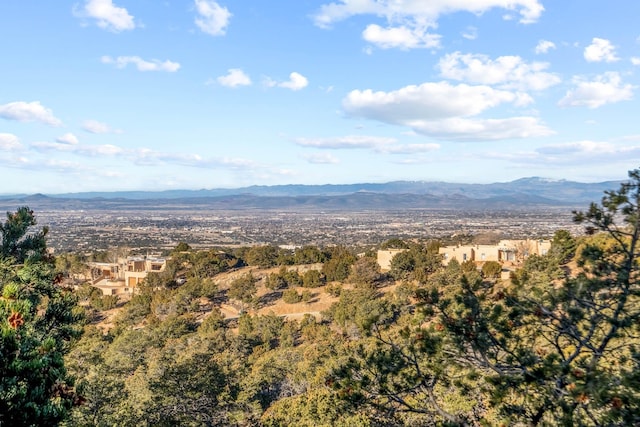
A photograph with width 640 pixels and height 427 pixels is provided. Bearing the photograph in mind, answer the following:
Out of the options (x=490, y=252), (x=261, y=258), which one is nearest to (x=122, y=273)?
(x=261, y=258)

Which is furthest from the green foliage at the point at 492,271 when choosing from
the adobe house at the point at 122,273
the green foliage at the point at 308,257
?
the adobe house at the point at 122,273

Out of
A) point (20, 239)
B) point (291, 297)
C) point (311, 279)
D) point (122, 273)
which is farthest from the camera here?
point (122, 273)

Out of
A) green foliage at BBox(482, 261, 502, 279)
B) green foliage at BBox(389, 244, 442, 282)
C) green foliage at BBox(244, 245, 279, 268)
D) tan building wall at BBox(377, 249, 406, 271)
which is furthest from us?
green foliage at BBox(244, 245, 279, 268)

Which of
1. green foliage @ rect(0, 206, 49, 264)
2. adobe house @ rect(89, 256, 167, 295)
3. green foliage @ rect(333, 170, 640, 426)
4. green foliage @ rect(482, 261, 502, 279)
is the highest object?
green foliage @ rect(0, 206, 49, 264)

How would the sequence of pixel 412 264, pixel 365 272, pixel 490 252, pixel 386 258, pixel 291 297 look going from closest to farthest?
pixel 291 297 → pixel 365 272 → pixel 412 264 → pixel 490 252 → pixel 386 258

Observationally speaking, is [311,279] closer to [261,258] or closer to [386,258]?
[386,258]

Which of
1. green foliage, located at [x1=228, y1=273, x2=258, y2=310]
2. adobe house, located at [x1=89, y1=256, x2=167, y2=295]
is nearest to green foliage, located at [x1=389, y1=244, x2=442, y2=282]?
green foliage, located at [x1=228, y1=273, x2=258, y2=310]

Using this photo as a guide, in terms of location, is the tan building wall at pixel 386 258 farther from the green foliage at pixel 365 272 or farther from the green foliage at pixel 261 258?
the green foliage at pixel 261 258

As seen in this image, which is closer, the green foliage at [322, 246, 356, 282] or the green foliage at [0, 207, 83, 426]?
the green foliage at [0, 207, 83, 426]

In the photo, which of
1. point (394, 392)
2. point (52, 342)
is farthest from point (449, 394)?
point (52, 342)

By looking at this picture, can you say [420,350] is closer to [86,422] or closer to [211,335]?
[86,422]

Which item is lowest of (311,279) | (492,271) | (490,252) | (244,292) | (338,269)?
(244,292)

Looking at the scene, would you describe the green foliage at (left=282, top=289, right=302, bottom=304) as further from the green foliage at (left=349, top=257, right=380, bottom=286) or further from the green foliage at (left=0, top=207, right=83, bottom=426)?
the green foliage at (left=0, top=207, right=83, bottom=426)
